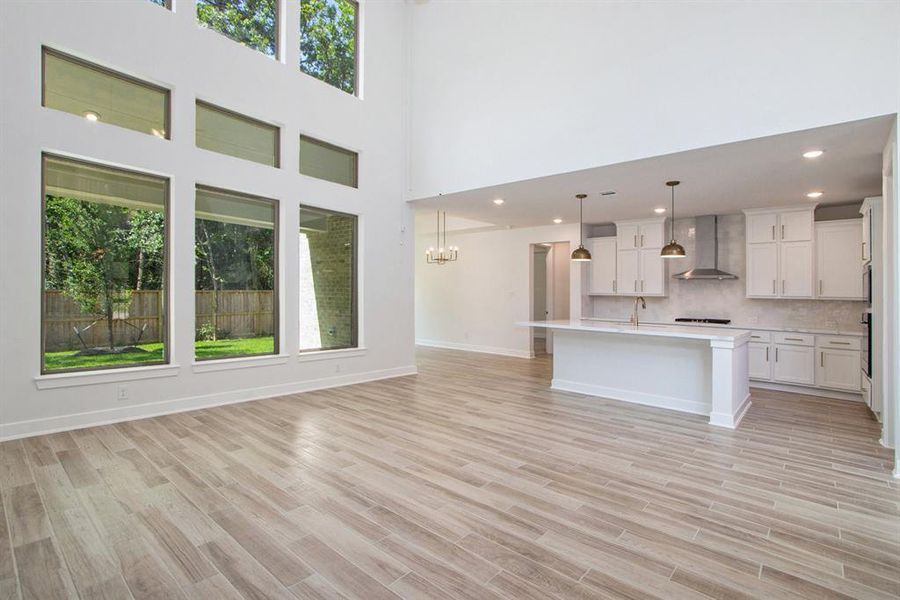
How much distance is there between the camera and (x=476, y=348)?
411 inches

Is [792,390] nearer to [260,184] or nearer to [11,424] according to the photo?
[260,184]

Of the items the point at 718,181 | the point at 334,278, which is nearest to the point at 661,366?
the point at 718,181

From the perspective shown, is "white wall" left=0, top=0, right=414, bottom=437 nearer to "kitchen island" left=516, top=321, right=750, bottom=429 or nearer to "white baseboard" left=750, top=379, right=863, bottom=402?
"kitchen island" left=516, top=321, right=750, bottom=429

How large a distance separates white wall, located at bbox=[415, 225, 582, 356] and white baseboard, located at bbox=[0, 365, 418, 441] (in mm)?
3900

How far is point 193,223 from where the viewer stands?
16.6 feet

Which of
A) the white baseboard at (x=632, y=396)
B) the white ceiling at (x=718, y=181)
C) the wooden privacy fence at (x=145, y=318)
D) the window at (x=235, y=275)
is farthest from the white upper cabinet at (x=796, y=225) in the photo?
the wooden privacy fence at (x=145, y=318)

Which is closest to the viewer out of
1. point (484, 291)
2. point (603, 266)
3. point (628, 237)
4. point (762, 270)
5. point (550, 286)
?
point (762, 270)

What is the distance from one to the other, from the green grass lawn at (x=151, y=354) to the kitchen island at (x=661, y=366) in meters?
4.00

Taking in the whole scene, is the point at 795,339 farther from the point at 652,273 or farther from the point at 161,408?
the point at 161,408

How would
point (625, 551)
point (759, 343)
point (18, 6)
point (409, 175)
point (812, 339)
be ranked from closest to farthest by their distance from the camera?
point (625, 551) → point (18, 6) → point (812, 339) → point (759, 343) → point (409, 175)

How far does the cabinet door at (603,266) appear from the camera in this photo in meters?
8.46

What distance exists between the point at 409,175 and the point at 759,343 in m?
6.07

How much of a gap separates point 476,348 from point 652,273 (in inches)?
→ 168

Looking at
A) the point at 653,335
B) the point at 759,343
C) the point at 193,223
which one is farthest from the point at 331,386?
the point at 759,343
